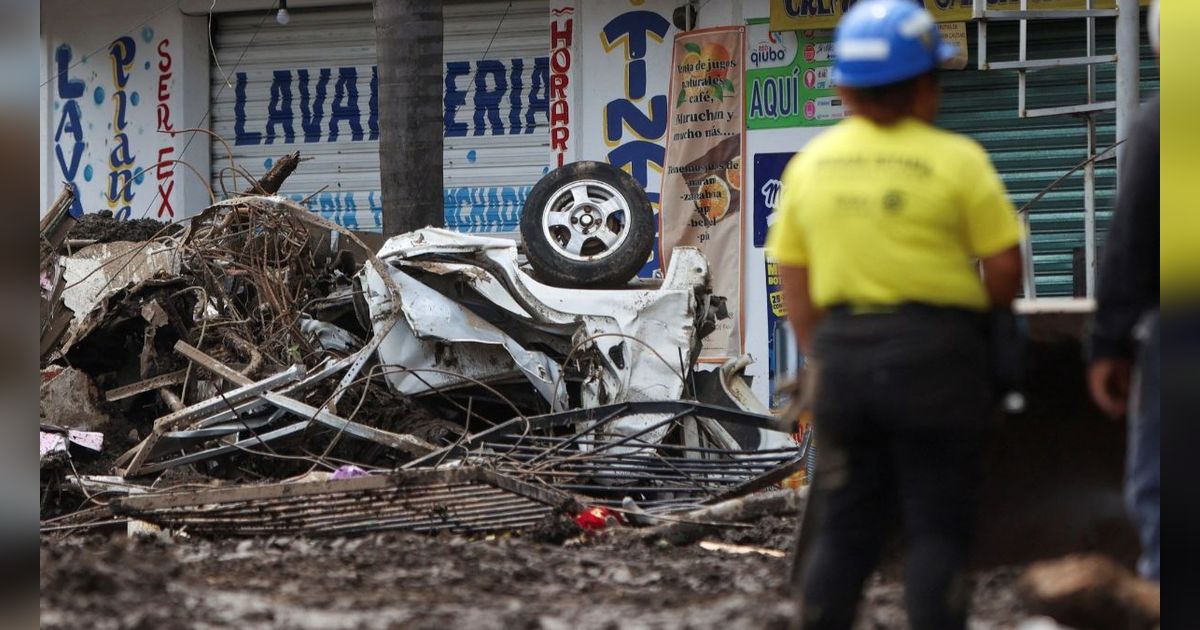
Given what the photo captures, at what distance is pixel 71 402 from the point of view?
27.4 feet

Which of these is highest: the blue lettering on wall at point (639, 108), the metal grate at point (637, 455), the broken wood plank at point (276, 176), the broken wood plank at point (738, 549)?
the blue lettering on wall at point (639, 108)

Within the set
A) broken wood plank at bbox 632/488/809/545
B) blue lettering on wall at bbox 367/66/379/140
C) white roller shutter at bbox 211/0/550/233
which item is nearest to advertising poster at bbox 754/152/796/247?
white roller shutter at bbox 211/0/550/233

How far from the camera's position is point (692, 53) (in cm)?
1191

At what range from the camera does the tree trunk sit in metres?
10.1

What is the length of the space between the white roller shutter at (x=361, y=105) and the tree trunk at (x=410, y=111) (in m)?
2.53

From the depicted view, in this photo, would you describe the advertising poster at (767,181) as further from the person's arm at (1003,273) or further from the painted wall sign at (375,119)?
the person's arm at (1003,273)

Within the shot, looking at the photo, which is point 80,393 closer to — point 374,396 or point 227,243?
point 227,243

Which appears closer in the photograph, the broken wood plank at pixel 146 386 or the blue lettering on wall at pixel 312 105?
the broken wood plank at pixel 146 386

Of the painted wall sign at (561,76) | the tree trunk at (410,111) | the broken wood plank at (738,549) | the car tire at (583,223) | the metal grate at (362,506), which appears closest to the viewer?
the broken wood plank at (738,549)

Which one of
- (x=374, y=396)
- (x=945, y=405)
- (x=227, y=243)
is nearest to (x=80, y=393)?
(x=227, y=243)

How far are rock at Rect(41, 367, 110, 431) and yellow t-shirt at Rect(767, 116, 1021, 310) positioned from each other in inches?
233

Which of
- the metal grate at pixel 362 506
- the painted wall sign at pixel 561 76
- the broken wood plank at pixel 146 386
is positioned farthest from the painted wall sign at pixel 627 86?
the metal grate at pixel 362 506

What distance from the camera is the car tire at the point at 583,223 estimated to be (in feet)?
28.4
